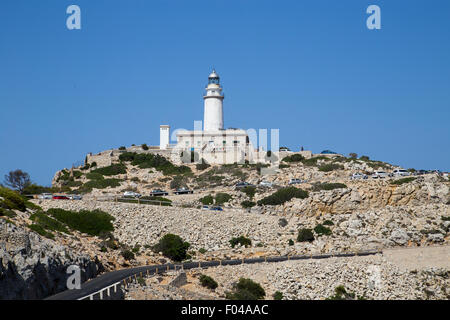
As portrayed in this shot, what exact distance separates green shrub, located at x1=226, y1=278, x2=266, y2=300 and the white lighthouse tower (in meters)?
45.3

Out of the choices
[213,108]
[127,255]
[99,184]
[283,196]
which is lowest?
[127,255]

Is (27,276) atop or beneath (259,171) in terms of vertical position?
beneath

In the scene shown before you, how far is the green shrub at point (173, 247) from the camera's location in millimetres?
39938

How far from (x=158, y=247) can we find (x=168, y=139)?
38559mm

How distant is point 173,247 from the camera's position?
40.4m

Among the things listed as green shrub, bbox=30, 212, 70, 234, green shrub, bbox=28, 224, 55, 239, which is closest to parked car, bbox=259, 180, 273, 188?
green shrub, bbox=30, 212, 70, 234

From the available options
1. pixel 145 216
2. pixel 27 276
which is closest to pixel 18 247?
pixel 27 276

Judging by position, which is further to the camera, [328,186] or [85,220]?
[328,186]

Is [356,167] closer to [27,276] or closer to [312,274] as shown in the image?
[312,274]

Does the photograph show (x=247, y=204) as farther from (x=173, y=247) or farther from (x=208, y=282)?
(x=208, y=282)

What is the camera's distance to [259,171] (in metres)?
65.8

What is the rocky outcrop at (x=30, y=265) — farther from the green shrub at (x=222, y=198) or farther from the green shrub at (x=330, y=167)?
the green shrub at (x=330, y=167)

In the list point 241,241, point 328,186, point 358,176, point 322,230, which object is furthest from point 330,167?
Result: point 241,241

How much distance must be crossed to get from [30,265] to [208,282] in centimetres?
1030
